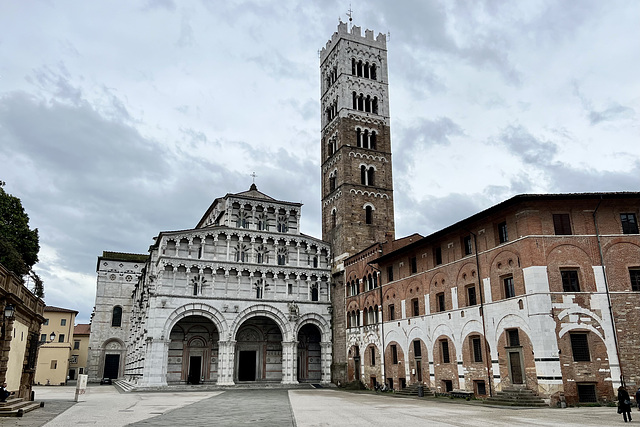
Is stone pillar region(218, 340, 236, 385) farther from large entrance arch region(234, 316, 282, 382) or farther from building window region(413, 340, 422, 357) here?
building window region(413, 340, 422, 357)

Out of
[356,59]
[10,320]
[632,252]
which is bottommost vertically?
[10,320]

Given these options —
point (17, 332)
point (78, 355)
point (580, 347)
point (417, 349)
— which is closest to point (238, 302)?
point (417, 349)

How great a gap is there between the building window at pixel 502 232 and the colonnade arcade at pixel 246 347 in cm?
2341

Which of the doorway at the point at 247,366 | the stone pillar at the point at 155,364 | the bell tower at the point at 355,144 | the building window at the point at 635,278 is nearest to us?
the building window at the point at 635,278

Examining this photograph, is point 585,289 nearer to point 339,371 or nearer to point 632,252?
point 632,252

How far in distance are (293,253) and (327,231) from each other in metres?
6.08

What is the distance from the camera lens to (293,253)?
159 feet

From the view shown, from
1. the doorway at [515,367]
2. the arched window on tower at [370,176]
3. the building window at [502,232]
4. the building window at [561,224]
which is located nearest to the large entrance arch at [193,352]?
the arched window on tower at [370,176]

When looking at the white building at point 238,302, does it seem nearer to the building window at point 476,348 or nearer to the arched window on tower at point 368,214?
the arched window on tower at point 368,214

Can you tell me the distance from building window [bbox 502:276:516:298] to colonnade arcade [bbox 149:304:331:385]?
2325cm

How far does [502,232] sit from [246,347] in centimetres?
2805

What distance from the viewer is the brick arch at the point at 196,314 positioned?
1639 inches

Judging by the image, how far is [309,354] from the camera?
49312 millimetres

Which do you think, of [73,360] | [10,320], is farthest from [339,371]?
[73,360]
